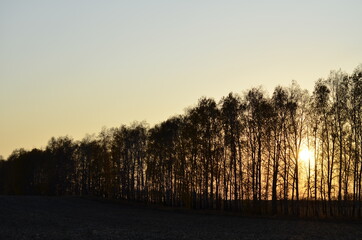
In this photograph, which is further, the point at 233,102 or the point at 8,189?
the point at 8,189

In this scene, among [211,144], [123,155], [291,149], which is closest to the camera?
[291,149]

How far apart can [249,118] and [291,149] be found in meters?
7.96

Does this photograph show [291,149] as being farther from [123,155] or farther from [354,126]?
[123,155]

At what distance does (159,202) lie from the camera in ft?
289

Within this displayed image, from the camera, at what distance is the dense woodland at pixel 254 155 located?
52750 mm

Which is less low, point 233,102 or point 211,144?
point 233,102

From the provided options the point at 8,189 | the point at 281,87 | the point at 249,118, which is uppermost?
the point at 281,87

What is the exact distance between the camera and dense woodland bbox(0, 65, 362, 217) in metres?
52.8

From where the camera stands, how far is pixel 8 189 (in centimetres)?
14025

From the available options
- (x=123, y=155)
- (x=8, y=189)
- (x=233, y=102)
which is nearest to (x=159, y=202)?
(x=123, y=155)

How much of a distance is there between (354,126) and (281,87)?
11.7 metres

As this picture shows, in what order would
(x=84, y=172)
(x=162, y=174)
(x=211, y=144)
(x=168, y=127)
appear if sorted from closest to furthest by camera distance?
(x=211, y=144) → (x=168, y=127) → (x=162, y=174) → (x=84, y=172)

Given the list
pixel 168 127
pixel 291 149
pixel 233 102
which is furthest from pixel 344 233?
pixel 168 127

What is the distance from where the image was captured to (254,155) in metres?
61.9
